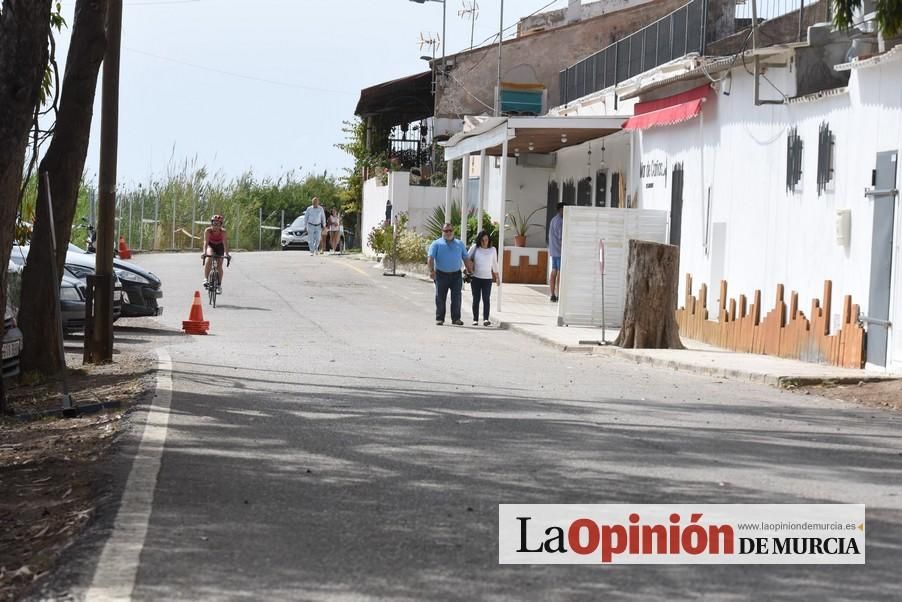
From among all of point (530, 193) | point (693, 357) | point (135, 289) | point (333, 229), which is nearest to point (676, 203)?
point (693, 357)

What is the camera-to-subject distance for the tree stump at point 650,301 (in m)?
18.7

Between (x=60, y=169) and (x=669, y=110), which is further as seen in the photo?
(x=669, y=110)

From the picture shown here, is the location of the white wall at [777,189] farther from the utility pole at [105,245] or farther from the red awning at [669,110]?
the utility pole at [105,245]

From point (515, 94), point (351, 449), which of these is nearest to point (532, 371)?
point (351, 449)

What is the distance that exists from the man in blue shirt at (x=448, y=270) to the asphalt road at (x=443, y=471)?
7077mm

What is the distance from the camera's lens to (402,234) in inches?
1470

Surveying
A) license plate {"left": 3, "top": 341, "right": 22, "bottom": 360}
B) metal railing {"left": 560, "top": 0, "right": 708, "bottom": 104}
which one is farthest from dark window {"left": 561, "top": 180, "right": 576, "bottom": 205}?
license plate {"left": 3, "top": 341, "right": 22, "bottom": 360}

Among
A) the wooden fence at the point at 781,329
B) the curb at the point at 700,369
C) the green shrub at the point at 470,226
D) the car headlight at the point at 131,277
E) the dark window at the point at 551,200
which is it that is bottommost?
the curb at the point at 700,369

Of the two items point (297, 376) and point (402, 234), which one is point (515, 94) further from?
point (297, 376)

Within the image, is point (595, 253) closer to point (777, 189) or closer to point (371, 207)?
point (777, 189)

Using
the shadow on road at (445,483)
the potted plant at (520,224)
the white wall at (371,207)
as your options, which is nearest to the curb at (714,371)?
the shadow on road at (445,483)

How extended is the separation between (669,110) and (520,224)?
43.5ft

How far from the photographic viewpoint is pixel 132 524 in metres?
6.65

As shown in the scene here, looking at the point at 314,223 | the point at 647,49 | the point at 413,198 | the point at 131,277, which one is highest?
the point at 647,49
